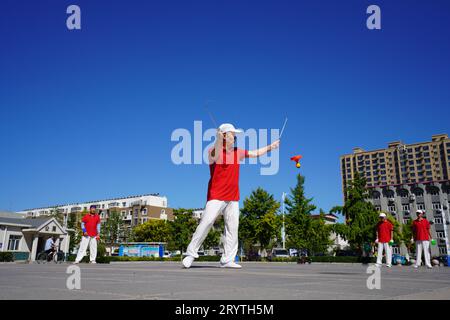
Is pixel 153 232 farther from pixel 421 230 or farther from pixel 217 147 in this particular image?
pixel 217 147

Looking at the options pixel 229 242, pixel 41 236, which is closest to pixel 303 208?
pixel 41 236

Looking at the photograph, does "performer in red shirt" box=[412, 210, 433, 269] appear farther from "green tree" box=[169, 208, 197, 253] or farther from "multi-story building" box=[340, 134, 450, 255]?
"multi-story building" box=[340, 134, 450, 255]

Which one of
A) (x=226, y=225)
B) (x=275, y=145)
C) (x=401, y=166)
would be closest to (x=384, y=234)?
(x=275, y=145)

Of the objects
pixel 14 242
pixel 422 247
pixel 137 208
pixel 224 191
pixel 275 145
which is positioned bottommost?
pixel 14 242

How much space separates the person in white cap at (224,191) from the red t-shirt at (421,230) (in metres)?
8.68

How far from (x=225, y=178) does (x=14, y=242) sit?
40.5 metres

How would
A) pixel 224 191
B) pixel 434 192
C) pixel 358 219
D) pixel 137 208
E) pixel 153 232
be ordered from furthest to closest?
pixel 137 208 < pixel 434 192 < pixel 153 232 < pixel 358 219 < pixel 224 191

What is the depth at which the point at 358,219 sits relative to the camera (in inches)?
1633

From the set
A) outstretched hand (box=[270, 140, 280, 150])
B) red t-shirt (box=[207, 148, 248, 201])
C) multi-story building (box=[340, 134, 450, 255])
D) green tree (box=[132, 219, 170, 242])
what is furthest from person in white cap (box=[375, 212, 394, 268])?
multi-story building (box=[340, 134, 450, 255])

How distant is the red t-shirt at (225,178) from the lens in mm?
8234

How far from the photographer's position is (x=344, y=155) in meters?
183

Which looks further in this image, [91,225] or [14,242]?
[14,242]
